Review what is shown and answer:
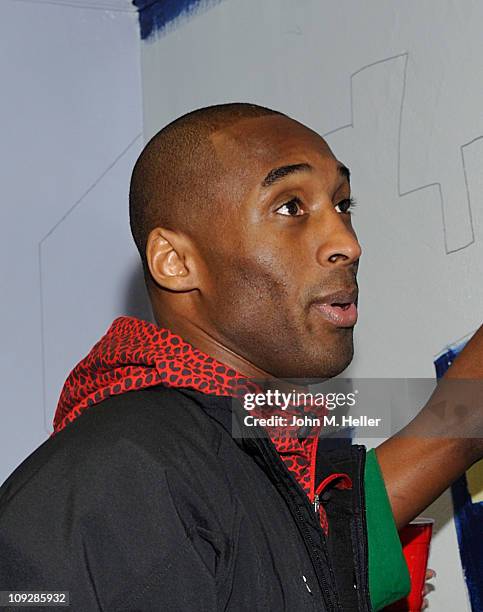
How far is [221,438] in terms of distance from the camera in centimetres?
97

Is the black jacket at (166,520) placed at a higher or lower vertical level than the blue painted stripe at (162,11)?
lower

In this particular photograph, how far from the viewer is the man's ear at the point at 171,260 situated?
1.06 meters

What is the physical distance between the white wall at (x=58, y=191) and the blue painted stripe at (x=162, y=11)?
0.02 m

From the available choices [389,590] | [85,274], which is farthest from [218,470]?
[85,274]

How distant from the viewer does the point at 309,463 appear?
3.50ft

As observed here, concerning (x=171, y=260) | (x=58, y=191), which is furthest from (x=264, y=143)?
(x=58, y=191)

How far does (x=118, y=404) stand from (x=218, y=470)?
111 mm

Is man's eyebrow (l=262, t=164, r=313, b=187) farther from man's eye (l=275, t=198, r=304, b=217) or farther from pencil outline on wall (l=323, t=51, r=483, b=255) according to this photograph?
pencil outline on wall (l=323, t=51, r=483, b=255)

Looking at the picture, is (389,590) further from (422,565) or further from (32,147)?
(32,147)

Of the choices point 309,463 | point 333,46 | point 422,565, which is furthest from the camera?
point 333,46

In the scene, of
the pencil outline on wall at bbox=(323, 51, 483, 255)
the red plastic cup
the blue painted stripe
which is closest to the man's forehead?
the pencil outline on wall at bbox=(323, 51, 483, 255)

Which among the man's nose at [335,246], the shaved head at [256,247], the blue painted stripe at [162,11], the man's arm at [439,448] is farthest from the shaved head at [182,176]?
the blue painted stripe at [162,11]

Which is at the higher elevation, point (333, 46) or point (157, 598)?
point (333, 46)

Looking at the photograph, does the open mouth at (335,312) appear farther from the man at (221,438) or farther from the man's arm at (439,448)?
the man's arm at (439,448)
